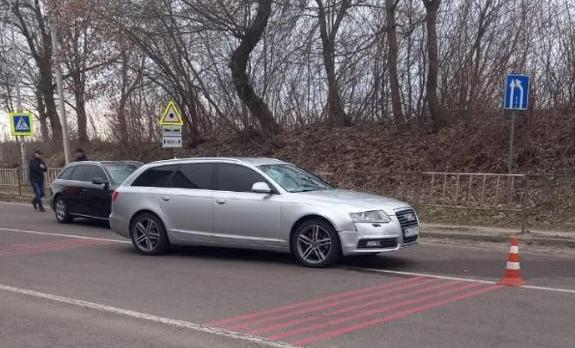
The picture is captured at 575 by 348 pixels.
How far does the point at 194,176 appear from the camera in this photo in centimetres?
1023

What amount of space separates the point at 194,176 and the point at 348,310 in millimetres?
4381

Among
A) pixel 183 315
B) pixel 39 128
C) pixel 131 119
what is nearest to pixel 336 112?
pixel 131 119

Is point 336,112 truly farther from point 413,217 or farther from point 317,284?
point 317,284

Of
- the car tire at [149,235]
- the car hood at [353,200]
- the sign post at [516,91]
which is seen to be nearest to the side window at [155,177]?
the car tire at [149,235]

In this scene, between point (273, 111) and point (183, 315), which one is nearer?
point (183, 315)

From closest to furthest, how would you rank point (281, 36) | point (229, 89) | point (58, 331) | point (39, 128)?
point (58, 331), point (281, 36), point (229, 89), point (39, 128)

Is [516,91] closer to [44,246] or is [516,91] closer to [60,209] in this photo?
[44,246]

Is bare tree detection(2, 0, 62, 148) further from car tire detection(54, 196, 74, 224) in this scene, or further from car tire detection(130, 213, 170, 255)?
car tire detection(130, 213, 170, 255)

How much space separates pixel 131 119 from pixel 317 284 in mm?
21076

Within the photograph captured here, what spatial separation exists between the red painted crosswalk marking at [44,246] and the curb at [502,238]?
645 centimetres

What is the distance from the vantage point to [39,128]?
39.7 m

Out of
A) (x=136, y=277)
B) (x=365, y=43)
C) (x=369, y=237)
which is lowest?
(x=136, y=277)

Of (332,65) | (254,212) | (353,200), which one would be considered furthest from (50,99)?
(353,200)

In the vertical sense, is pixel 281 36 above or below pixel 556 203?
above
